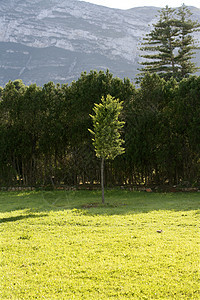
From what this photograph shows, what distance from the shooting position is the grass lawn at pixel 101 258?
13.4 ft

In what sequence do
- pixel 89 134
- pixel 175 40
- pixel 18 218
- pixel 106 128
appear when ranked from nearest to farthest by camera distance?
pixel 18 218, pixel 106 128, pixel 89 134, pixel 175 40

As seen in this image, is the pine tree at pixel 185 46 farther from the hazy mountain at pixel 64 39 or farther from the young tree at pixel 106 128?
the hazy mountain at pixel 64 39

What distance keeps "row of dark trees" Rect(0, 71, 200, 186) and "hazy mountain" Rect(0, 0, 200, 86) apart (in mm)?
114401

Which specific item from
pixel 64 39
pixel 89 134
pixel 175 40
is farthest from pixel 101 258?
pixel 64 39

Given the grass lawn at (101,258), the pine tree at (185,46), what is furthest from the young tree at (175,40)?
the grass lawn at (101,258)

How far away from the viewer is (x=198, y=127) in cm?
1603

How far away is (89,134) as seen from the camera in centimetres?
1889

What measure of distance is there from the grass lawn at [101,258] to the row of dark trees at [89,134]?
28.0 ft

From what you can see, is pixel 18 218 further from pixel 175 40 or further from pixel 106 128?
pixel 175 40

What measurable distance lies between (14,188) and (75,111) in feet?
24.3

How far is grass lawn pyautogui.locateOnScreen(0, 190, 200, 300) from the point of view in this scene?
4090 mm

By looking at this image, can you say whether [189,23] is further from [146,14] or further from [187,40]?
[146,14]

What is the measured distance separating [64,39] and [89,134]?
149 m

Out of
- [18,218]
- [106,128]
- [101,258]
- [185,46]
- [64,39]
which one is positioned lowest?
[101,258]
